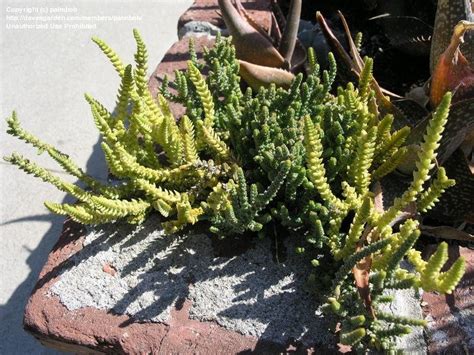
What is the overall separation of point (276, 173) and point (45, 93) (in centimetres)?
152

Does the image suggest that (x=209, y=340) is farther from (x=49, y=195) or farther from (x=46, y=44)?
(x=46, y=44)

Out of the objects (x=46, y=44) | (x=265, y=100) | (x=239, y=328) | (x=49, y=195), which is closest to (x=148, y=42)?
(x=46, y=44)

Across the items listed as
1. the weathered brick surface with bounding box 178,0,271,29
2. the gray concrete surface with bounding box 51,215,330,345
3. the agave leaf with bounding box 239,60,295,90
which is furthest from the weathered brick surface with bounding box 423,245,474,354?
the weathered brick surface with bounding box 178,0,271,29

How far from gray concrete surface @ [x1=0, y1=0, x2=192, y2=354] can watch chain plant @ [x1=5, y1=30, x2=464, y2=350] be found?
0.75 m

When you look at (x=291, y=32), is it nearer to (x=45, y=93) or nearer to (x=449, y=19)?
(x=449, y=19)

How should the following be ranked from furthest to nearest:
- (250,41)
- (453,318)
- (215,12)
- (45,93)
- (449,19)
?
(45,93), (215,12), (250,41), (449,19), (453,318)

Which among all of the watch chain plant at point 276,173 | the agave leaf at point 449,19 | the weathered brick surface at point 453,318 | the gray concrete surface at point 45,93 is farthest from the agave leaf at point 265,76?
the gray concrete surface at point 45,93

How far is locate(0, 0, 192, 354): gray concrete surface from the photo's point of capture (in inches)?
68.8

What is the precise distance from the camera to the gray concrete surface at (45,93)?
5.73 ft

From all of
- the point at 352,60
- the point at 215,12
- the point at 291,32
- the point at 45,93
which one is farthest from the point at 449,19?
the point at 45,93

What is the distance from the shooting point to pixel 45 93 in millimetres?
2213

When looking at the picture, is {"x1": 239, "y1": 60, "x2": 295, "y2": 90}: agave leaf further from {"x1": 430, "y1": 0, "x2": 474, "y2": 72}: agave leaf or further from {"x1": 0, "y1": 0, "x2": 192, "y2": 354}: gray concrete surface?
{"x1": 0, "y1": 0, "x2": 192, "y2": 354}: gray concrete surface

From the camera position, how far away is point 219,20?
153cm

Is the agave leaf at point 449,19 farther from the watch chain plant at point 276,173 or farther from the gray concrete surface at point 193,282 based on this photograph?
the gray concrete surface at point 193,282
